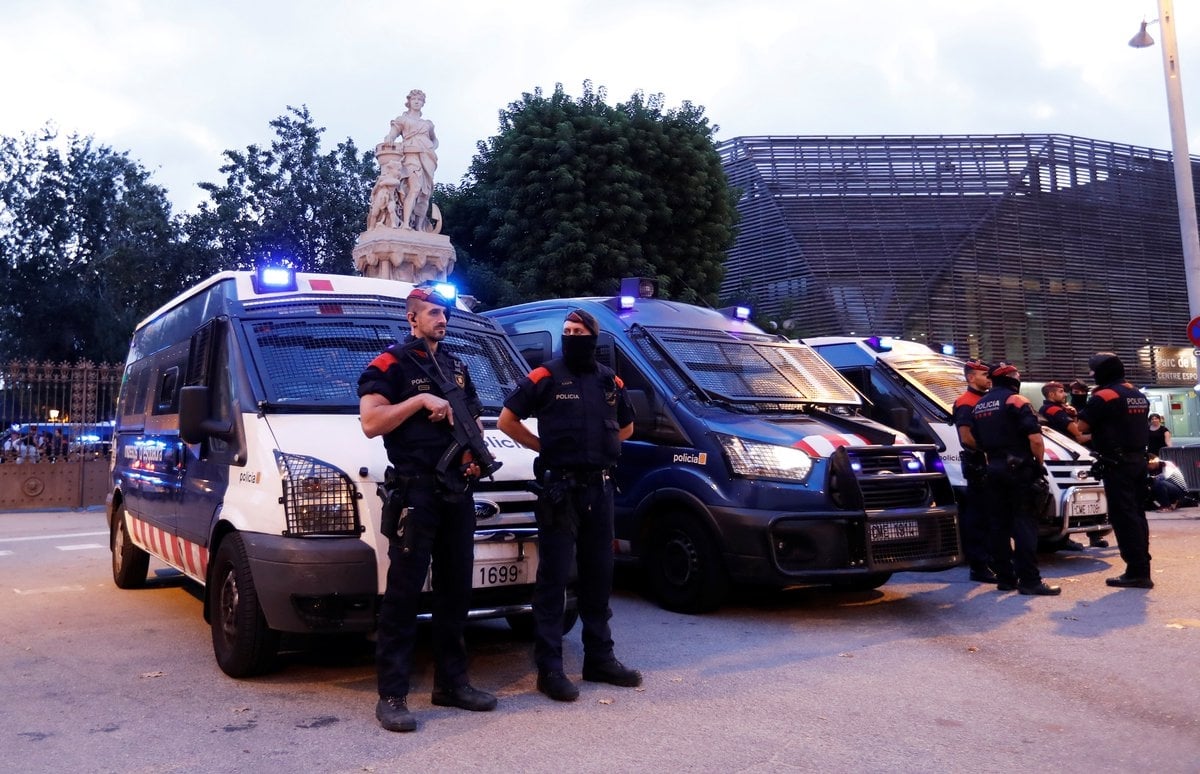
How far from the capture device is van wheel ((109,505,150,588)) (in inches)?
304

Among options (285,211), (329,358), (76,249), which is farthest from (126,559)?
(76,249)

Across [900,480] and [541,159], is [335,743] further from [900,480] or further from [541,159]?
[541,159]

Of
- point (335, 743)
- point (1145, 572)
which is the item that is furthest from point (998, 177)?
point (335, 743)

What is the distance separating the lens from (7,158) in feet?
122

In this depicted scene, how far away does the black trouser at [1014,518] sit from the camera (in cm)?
719

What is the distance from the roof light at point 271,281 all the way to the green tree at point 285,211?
93.3 ft

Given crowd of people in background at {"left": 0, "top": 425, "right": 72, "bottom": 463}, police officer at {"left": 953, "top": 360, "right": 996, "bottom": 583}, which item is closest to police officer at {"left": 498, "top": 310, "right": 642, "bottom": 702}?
police officer at {"left": 953, "top": 360, "right": 996, "bottom": 583}

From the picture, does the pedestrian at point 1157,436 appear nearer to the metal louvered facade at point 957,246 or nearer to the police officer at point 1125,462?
the police officer at point 1125,462

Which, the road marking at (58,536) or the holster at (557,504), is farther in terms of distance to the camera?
the road marking at (58,536)

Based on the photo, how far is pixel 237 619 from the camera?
4777 millimetres

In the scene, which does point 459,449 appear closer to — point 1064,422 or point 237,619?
point 237,619

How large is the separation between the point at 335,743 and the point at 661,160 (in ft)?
67.8

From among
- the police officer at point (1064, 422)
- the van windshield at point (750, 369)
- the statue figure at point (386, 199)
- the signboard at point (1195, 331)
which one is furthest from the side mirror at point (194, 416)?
the statue figure at point (386, 199)

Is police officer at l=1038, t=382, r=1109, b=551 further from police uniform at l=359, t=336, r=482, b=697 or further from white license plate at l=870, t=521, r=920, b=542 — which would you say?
police uniform at l=359, t=336, r=482, b=697
